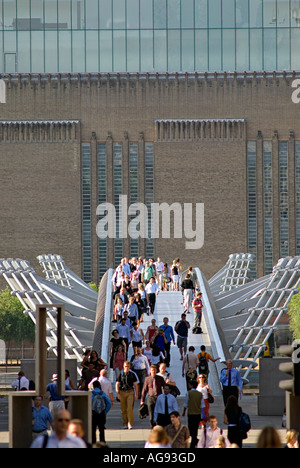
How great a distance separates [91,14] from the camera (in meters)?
79.6

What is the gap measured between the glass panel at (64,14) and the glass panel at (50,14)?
1.12ft

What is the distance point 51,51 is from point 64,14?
2.69 m

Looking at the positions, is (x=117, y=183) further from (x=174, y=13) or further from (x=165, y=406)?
(x=165, y=406)

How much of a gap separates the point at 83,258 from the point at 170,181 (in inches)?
291

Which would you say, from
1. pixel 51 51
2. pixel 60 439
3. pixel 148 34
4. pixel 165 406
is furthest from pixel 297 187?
pixel 60 439

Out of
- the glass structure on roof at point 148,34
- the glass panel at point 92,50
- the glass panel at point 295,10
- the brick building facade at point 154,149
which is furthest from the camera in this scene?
the glass panel at point 295,10

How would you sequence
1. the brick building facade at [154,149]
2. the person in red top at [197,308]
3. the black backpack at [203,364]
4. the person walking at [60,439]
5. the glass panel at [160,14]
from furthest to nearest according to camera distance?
the glass panel at [160,14], the brick building facade at [154,149], the person in red top at [197,308], the black backpack at [203,364], the person walking at [60,439]

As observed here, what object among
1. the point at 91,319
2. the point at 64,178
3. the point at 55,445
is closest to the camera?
the point at 55,445

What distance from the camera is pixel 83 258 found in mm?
73750

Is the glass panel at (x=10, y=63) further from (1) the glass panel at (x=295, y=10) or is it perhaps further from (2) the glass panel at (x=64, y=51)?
(1) the glass panel at (x=295, y=10)

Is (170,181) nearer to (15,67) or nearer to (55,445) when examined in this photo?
(15,67)

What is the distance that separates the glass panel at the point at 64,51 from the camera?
79.4 m

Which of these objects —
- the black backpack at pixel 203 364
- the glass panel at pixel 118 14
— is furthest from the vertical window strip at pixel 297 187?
the black backpack at pixel 203 364

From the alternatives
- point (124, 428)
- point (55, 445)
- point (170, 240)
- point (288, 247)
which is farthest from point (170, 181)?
point (55, 445)
